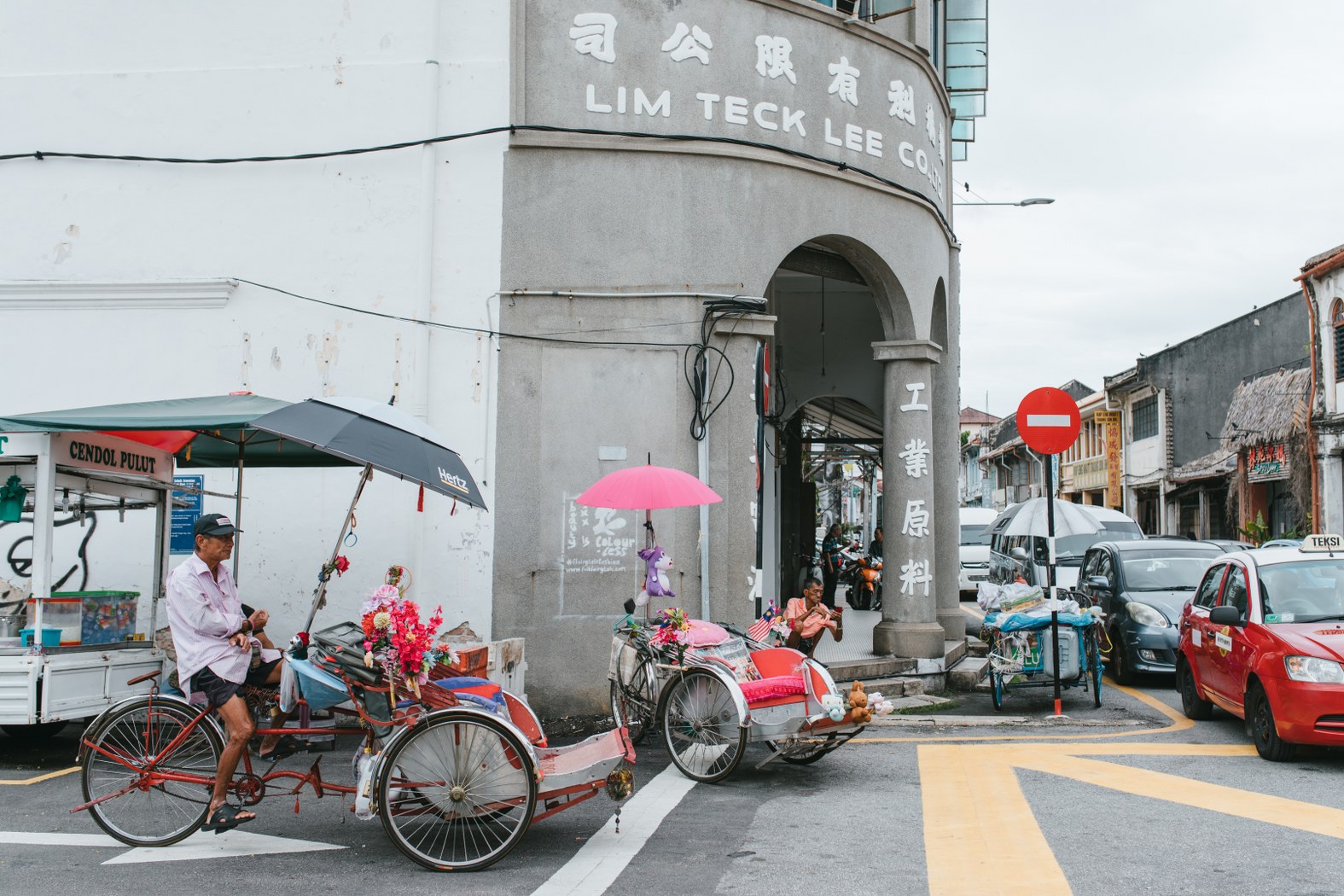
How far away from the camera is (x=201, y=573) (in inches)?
247

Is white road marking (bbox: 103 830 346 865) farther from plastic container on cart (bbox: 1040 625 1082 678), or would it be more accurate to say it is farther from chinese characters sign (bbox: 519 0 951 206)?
plastic container on cart (bbox: 1040 625 1082 678)

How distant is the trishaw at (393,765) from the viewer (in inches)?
234

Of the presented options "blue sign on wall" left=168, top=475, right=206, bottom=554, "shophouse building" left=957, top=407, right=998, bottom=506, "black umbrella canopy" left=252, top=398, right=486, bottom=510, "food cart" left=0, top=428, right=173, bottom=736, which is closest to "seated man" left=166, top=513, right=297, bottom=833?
"black umbrella canopy" left=252, top=398, right=486, bottom=510

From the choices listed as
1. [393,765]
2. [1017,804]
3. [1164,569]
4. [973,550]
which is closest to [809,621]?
[1017,804]

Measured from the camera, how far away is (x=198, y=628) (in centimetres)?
620

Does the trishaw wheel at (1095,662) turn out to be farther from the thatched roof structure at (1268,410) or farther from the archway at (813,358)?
the thatched roof structure at (1268,410)

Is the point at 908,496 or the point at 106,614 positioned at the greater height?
the point at 908,496

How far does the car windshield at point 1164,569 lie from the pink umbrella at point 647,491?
7.10m

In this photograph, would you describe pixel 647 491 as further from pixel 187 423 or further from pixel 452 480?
pixel 187 423

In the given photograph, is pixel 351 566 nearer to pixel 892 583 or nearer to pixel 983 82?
pixel 892 583

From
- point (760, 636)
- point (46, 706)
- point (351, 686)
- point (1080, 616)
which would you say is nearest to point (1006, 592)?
point (1080, 616)

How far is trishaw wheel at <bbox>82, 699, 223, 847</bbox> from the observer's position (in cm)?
623

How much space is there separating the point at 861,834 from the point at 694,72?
7.46 meters

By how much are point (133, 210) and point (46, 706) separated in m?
5.35
